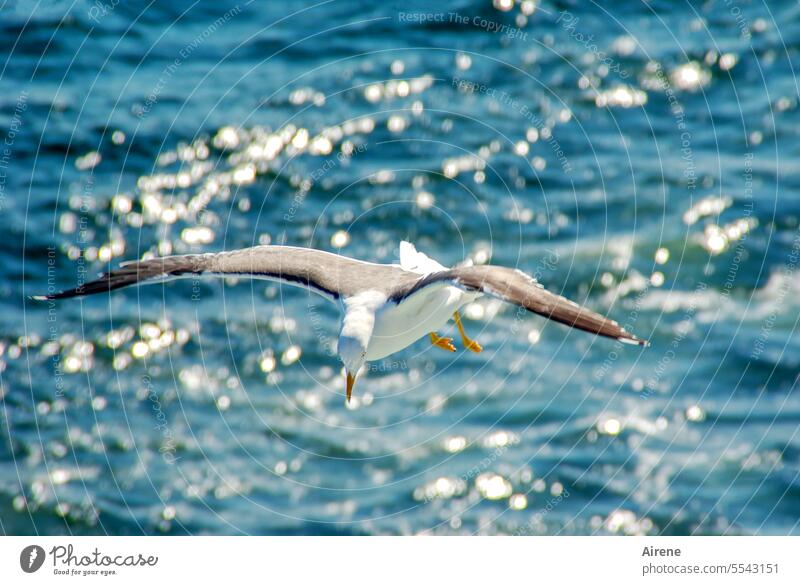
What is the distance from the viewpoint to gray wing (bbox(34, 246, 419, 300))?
1535cm

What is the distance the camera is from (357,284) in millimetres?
15375

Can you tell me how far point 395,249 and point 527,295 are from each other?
810 centimetres

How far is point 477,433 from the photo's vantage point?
20.5m

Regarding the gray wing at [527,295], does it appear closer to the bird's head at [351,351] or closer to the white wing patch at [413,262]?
the bird's head at [351,351]

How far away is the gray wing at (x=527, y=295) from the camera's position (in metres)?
11.8

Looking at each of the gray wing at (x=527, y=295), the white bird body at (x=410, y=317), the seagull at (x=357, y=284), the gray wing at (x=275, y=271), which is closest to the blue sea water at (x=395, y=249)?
the seagull at (x=357, y=284)

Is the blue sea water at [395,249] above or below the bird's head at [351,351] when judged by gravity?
above

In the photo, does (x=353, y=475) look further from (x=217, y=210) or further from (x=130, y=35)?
(x=130, y=35)
